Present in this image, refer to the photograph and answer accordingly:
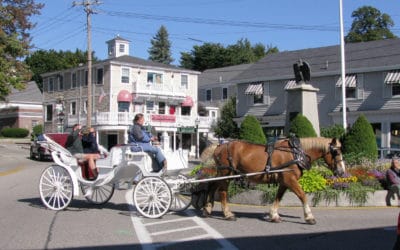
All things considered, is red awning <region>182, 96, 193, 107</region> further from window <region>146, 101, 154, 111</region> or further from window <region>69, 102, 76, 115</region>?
window <region>69, 102, 76, 115</region>

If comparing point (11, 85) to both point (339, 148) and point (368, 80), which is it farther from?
point (339, 148)

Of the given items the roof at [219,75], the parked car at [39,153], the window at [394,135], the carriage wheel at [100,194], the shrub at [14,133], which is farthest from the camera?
the shrub at [14,133]

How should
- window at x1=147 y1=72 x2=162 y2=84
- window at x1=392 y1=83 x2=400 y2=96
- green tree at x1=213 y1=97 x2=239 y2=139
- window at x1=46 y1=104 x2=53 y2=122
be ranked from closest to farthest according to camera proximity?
1. window at x1=392 y1=83 x2=400 y2=96
2. green tree at x1=213 y1=97 x2=239 y2=139
3. window at x1=147 y1=72 x2=162 y2=84
4. window at x1=46 y1=104 x2=53 y2=122

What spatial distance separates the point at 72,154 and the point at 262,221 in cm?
500

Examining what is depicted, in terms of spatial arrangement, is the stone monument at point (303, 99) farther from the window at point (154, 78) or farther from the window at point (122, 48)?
the window at point (122, 48)

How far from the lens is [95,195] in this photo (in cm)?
1333

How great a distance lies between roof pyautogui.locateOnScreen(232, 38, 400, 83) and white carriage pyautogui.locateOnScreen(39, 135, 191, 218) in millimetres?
27523

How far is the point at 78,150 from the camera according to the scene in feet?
41.1

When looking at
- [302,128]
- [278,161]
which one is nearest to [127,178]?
[278,161]

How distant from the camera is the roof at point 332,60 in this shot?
36.7 m

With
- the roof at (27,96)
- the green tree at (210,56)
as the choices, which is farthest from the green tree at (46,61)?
the green tree at (210,56)

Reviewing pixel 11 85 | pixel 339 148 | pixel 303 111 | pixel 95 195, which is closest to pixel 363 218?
pixel 339 148

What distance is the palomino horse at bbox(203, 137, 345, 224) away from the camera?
398 inches

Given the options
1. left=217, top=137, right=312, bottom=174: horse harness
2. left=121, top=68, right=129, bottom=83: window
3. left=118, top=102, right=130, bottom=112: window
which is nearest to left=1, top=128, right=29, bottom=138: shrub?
left=118, top=102, right=130, bottom=112: window
